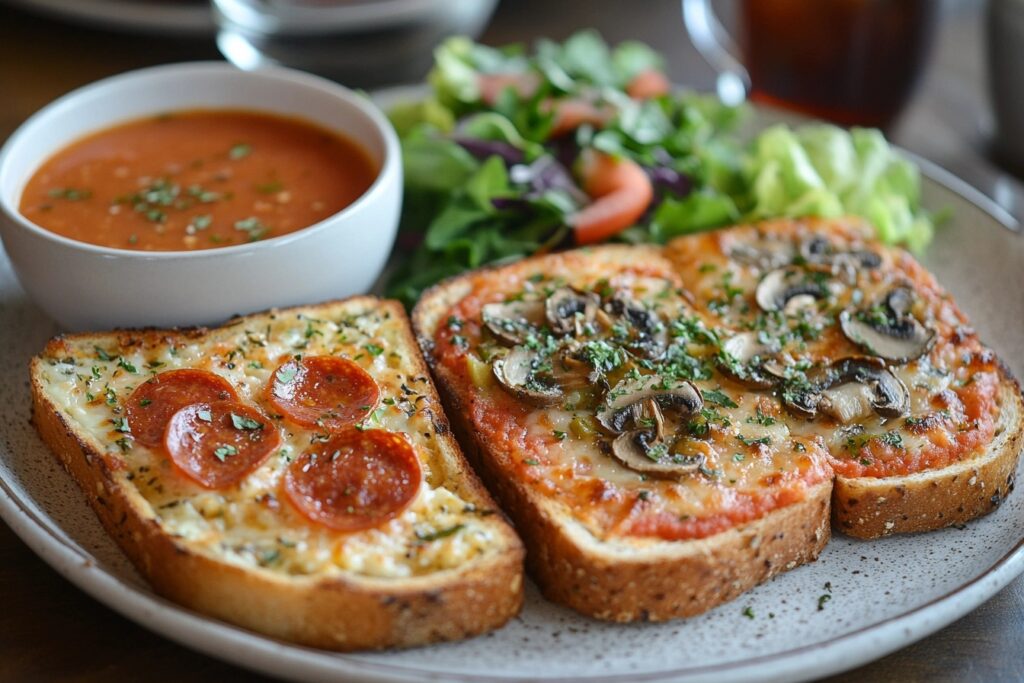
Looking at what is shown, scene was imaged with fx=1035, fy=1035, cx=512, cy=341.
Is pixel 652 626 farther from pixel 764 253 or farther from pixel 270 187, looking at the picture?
pixel 270 187

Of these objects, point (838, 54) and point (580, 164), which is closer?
point (580, 164)

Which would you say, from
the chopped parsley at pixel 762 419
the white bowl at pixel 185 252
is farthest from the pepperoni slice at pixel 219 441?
the chopped parsley at pixel 762 419

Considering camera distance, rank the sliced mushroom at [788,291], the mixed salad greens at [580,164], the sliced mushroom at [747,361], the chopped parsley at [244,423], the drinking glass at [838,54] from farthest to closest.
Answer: the drinking glass at [838,54] → the mixed salad greens at [580,164] → the sliced mushroom at [788,291] → the sliced mushroom at [747,361] → the chopped parsley at [244,423]

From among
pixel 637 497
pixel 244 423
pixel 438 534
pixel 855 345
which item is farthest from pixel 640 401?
pixel 244 423

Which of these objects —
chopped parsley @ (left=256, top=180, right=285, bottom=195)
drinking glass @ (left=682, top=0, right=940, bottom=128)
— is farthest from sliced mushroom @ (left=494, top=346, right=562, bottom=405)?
drinking glass @ (left=682, top=0, right=940, bottom=128)

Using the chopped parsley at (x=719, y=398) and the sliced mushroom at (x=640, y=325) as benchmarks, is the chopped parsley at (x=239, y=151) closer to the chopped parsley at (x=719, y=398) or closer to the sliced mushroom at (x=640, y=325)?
the sliced mushroom at (x=640, y=325)

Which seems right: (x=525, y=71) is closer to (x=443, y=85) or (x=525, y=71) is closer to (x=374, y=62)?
(x=443, y=85)

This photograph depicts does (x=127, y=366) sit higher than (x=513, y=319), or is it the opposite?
(x=513, y=319)

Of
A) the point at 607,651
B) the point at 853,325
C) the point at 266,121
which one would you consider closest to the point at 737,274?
the point at 853,325
